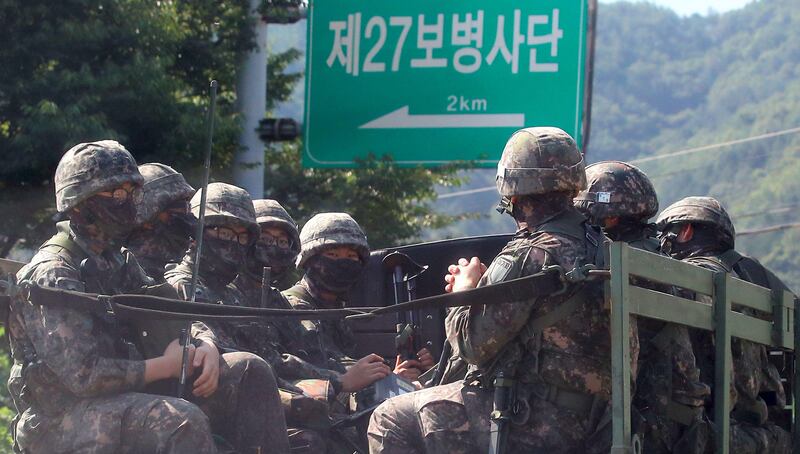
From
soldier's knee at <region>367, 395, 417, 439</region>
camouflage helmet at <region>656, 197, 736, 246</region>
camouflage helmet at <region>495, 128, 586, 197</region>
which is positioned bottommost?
soldier's knee at <region>367, 395, 417, 439</region>

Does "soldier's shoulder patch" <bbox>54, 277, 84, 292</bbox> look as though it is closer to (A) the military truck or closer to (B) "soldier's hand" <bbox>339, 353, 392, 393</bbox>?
(A) the military truck

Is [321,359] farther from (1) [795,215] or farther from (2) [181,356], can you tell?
(1) [795,215]

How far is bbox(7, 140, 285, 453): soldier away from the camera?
20.4ft

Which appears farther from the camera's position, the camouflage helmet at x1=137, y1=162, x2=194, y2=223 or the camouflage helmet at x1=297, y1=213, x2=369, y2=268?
the camouflage helmet at x1=297, y1=213, x2=369, y2=268

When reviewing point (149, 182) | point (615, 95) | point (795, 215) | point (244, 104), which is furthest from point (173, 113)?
point (615, 95)

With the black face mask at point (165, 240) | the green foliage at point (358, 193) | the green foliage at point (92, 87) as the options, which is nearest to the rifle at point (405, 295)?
the black face mask at point (165, 240)

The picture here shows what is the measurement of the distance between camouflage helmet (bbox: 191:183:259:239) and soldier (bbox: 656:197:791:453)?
219 centimetres

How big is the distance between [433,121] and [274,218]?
12.2ft

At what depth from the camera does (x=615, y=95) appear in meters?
83.9

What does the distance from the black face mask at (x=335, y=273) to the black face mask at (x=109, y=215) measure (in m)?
2.31

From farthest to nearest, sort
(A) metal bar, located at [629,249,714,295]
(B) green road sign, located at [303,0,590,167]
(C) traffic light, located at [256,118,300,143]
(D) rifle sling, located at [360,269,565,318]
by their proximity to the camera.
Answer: (C) traffic light, located at [256,118,300,143]
(B) green road sign, located at [303,0,590,167]
(D) rifle sling, located at [360,269,565,318]
(A) metal bar, located at [629,249,714,295]

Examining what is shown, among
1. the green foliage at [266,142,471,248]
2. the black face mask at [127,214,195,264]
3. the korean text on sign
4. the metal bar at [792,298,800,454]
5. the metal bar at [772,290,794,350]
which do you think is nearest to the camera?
the metal bar at [772,290,794,350]

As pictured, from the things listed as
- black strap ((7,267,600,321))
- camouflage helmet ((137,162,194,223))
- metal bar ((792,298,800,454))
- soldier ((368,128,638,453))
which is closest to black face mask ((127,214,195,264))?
camouflage helmet ((137,162,194,223))

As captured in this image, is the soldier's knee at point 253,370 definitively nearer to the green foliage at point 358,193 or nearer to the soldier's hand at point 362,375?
the soldier's hand at point 362,375
